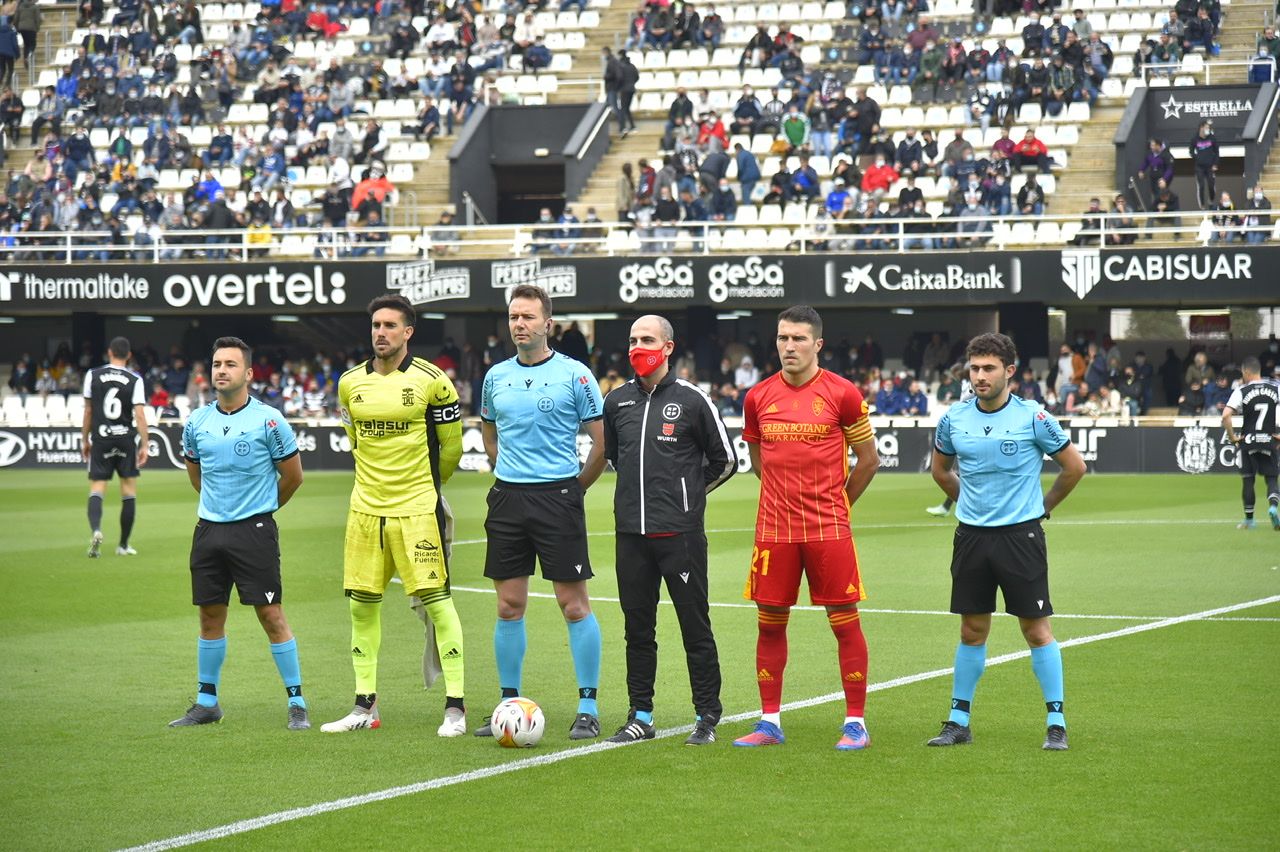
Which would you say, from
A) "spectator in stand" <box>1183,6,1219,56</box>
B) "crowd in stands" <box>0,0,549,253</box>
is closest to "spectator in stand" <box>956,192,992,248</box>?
"spectator in stand" <box>1183,6,1219,56</box>

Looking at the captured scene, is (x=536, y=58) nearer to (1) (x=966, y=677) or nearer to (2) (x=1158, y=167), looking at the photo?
(2) (x=1158, y=167)

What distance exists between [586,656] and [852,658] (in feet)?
4.64

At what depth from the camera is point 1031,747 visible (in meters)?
8.00

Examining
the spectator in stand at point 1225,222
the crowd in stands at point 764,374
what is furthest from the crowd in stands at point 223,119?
the spectator in stand at point 1225,222

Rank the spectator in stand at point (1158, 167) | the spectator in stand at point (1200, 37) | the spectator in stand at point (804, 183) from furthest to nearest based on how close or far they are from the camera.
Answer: the spectator in stand at point (1200, 37) < the spectator in stand at point (804, 183) < the spectator in stand at point (1158, 167)

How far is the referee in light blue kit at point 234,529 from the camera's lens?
8836 mm

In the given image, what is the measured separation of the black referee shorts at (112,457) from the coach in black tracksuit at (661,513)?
10.7 metres

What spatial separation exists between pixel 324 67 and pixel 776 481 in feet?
129

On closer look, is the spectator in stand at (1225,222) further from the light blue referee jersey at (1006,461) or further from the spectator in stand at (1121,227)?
the light blue referee jersey at (1006,461)

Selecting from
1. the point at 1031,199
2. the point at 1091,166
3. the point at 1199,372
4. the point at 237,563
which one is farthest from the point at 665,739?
the point at 1091,166

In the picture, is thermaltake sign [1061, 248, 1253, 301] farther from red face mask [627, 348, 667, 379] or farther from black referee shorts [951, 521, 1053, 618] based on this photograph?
red face mask [627, 348, 667, 379]

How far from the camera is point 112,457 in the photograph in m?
17.8

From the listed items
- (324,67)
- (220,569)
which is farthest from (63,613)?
(324,67)

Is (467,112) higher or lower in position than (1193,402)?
higher
